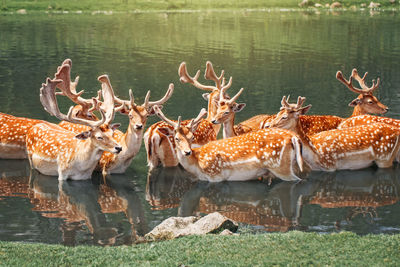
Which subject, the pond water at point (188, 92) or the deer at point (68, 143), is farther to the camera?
the deer at point (68, 143)

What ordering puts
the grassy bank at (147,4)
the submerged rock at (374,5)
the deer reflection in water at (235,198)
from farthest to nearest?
the submerged rock at (374,5) < the grassy bank at (147,4) < the deer reflection in water at (235,198)

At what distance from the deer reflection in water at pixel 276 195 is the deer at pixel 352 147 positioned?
6.4 inches

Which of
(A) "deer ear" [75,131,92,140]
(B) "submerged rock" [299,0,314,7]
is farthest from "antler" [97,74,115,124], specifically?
(B) "submerged rock" [299,0,314,7]

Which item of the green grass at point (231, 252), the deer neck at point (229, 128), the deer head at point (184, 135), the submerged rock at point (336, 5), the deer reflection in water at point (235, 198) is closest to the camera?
the green grass at point (231, 252)

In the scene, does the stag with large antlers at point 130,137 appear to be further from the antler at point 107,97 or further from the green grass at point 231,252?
the green grass at point 231,252

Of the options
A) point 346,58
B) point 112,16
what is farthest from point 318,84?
point 112,16

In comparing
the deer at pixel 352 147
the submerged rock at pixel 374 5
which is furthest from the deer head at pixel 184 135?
the submerged rock at pixel 374 5

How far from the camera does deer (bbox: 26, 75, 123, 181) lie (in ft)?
33.1

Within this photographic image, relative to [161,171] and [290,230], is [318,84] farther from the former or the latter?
[290,230]

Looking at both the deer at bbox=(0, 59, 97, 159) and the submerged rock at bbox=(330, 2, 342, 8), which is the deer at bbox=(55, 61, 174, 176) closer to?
the deer at bbox=(0, 59, 97, 159)

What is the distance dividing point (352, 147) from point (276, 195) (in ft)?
5.52

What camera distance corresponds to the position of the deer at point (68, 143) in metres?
10.1

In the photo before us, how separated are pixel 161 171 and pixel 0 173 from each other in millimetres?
2516

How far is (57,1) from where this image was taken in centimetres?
4725
